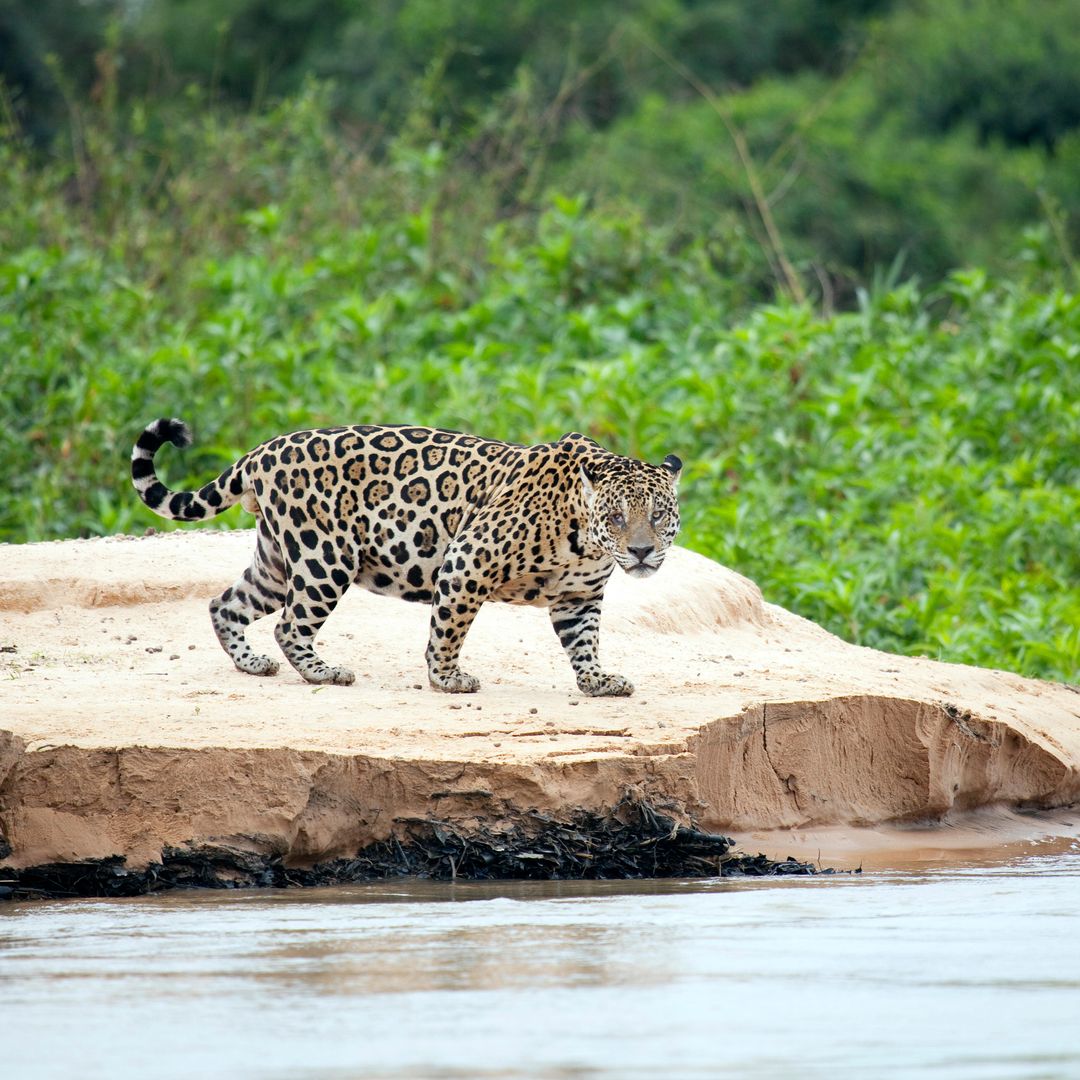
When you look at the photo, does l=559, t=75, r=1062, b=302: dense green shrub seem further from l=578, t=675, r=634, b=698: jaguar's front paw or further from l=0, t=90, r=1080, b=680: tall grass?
l=578, t=675, r=634, b=698: jaguar's front paw

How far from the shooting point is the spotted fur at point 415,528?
7594mm

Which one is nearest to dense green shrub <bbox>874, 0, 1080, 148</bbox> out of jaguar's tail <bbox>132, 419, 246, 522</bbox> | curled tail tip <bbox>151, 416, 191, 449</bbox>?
jaguar's tail <bbox>132, 419, 246, 522</bbox>

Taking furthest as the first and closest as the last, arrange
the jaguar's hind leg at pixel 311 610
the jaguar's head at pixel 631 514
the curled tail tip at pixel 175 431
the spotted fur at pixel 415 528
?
the jaguar's hind leg at pixel 311 610 < the curled tail tip at pixel 175 431 < the spotted fur at pixel 415 528 < the jaguar's head at pixel 631 514

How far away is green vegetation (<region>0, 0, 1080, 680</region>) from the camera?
41.3ft

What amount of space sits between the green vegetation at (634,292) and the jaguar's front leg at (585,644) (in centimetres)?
345

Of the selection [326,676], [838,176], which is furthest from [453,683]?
[838,176]

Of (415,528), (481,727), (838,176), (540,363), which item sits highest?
(838,176)

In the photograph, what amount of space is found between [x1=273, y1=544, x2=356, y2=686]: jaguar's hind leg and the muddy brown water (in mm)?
1836

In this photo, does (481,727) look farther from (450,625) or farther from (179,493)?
(179,493)

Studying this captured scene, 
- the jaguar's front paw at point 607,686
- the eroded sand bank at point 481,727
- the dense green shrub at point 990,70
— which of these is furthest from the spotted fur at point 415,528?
the dense green shrub at point 990,70

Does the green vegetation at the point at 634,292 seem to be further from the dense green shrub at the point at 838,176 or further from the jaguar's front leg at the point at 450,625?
the jaguar's front leg at the point at 450,625

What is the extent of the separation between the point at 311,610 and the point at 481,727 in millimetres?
1287

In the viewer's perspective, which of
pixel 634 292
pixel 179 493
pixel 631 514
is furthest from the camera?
pixel 634 292

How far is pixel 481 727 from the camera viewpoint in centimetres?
695
